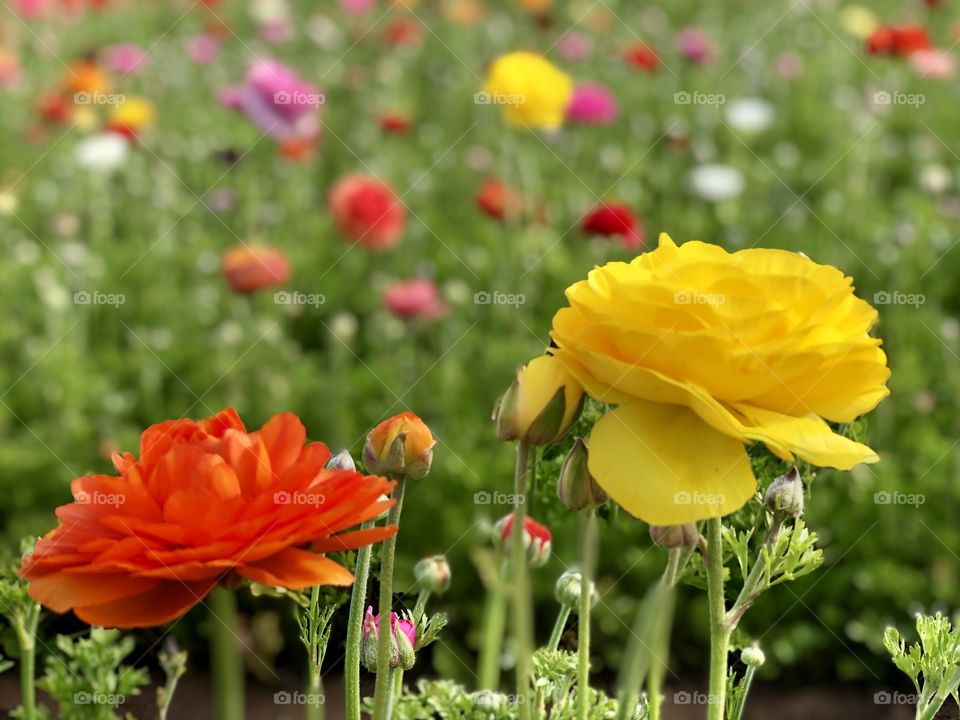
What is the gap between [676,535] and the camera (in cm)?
50

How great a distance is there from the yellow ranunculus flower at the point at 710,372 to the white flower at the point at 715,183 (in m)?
2.37

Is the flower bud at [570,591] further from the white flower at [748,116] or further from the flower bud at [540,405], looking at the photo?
the white flower at [748,116]

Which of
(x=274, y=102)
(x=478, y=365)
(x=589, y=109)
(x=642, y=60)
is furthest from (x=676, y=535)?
(x=642, y=60)

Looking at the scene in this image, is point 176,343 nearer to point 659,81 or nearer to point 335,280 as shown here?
point 335,280

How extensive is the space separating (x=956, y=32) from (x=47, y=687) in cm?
353

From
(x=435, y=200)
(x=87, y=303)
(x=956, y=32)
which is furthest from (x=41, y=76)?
(x=956, y=32)

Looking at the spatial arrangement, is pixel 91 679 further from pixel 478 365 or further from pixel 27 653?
pixel 478 365

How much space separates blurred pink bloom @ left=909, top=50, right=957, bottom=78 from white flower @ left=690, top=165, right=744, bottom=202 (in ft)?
1.53

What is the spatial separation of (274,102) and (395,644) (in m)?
2.18

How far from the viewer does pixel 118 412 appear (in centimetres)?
229

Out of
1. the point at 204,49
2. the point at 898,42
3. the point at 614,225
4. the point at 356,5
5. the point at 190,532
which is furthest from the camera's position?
the point at 356,5

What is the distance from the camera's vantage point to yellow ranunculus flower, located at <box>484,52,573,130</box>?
228 cm

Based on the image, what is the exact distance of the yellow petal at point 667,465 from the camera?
46 cm

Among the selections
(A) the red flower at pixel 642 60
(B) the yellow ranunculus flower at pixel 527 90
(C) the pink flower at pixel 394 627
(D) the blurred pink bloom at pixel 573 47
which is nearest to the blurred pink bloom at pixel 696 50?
(A) the red flower at pixel 642 60
